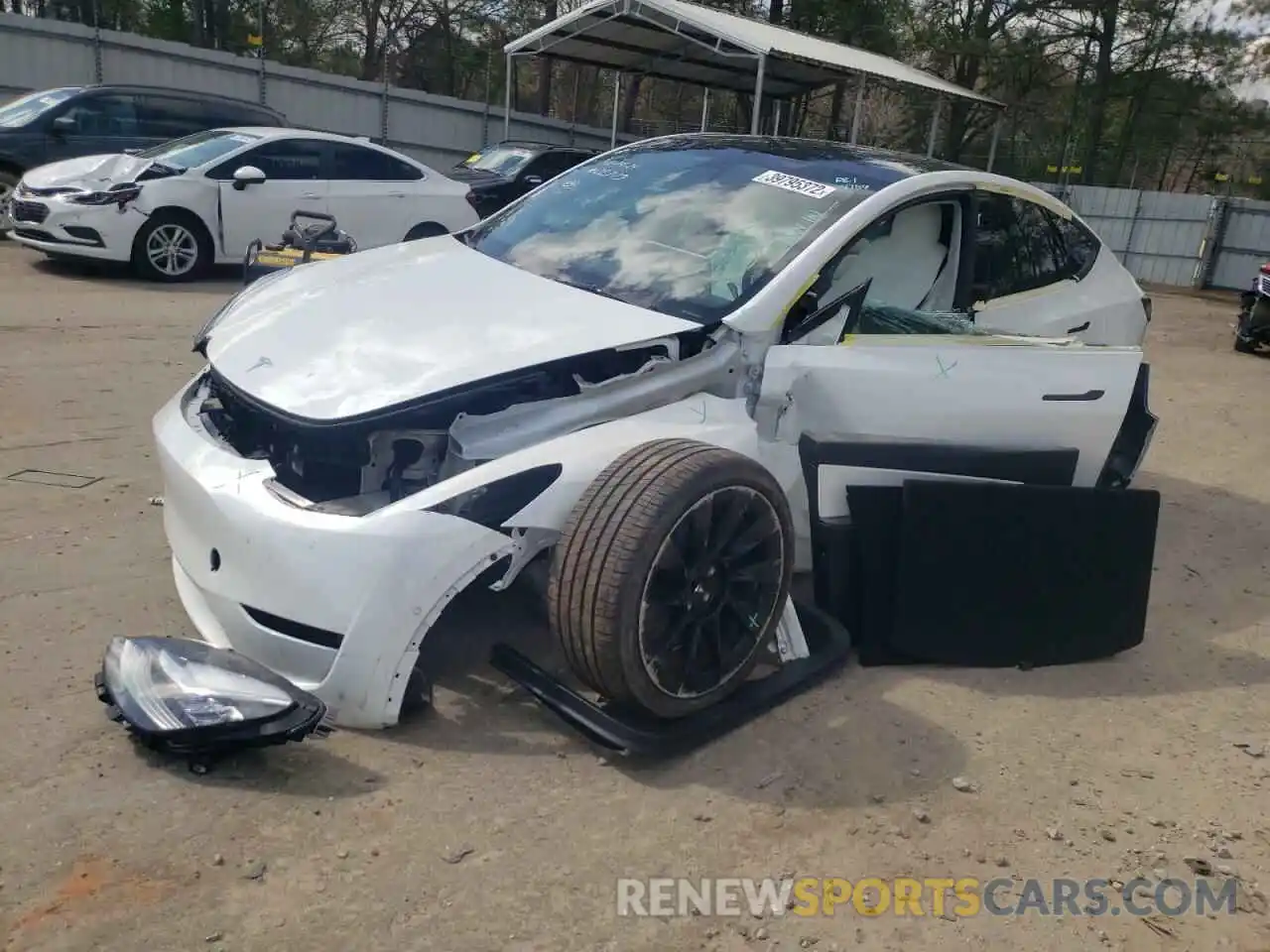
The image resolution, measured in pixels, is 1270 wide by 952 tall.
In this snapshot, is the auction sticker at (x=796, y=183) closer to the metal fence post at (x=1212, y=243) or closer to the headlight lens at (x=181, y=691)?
the headlight lens at (x=181, y=691)

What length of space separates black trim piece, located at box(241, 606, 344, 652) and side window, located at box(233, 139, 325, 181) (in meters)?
8.30

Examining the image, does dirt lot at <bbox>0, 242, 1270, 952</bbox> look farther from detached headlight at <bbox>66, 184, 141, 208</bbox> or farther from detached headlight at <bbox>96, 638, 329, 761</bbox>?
detached headlight at <bbox>66, 184, 141, 208</bbox>

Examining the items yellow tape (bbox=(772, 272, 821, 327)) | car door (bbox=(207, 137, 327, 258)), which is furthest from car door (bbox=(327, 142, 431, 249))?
yellow tape (bbox=(772, 272, 821, 327))

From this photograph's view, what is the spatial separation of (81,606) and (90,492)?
1.20 m

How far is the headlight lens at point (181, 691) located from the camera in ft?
8.44

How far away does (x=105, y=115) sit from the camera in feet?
36.9

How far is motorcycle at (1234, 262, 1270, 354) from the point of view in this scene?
39.1 ft

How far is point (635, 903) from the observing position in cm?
238

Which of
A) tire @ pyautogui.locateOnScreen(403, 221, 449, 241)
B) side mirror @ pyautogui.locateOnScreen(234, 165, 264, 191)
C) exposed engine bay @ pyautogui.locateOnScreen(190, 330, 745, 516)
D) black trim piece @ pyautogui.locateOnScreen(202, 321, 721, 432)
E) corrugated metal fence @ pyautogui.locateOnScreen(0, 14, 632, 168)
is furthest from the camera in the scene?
corrugated metal fence @ pyautogui.locateOnScreen(0, 14, 632, 168)

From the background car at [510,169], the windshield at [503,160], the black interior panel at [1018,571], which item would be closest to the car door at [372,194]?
the background car at [510,169]

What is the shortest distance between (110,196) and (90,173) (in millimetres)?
450

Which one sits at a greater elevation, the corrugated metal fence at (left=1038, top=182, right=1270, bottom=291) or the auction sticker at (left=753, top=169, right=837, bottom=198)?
the auction sticker at (left=753, top=169, right=837, bottom=198)

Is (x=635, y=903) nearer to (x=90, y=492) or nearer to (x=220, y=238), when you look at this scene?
(x=90, y=492)

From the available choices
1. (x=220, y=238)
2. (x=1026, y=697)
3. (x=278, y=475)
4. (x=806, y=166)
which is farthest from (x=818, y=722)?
(x=220, y=238)
